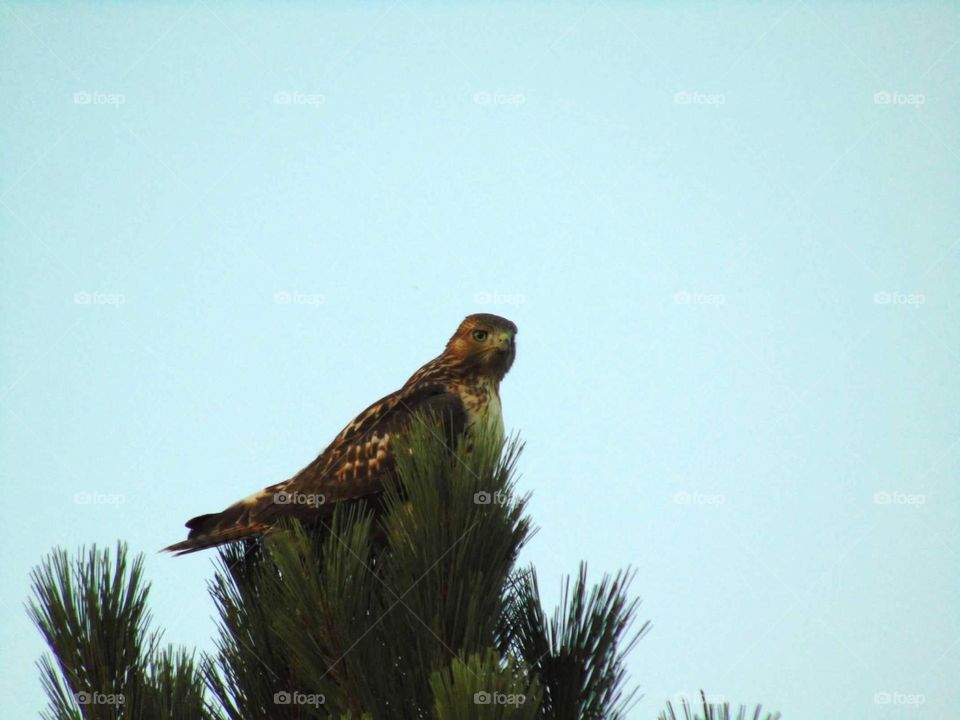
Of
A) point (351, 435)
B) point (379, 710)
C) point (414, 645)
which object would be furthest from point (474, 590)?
point (351, 435)

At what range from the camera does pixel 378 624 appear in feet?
10.9

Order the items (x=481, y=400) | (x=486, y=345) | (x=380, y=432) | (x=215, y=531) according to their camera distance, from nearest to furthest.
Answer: (x=215, y=531) < (x=380, y=432) < (x=481, y=400) < (x=486, y=345)

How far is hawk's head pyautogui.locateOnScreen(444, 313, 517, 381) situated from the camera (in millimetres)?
6270

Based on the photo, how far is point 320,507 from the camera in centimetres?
501

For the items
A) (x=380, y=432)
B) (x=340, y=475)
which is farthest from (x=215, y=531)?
(x=380, y=432)

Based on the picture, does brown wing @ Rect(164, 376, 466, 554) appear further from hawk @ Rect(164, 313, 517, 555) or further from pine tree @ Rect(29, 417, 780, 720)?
pine tree @ Rect(29, 417, 780, 720)

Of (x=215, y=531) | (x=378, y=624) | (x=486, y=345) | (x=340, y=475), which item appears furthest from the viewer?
(x=486, y=345)

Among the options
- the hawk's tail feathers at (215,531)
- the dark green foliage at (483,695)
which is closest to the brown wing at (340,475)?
the hawk's tail feathers at (215,531)

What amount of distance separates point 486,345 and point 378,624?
322 centimetres

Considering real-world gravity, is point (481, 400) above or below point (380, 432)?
above

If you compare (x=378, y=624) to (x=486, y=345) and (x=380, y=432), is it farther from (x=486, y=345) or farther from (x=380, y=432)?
(x=486, y=345)

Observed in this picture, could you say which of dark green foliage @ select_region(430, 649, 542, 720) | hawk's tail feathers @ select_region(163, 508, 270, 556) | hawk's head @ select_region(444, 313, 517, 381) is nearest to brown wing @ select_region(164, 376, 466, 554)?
hawk's tail feathers @ select_region(163, 508, 270, 556)

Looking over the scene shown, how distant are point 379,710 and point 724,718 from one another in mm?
1115

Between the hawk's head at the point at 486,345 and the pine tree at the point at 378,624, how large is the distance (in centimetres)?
256
